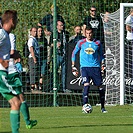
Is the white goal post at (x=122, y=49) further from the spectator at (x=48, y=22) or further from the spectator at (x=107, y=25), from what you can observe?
the spectator at (x=48, y=22)

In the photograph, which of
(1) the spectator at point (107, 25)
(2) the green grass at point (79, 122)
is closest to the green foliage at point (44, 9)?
(1) the spectator at point (107, 25)

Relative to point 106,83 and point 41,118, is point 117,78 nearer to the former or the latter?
point 106,83

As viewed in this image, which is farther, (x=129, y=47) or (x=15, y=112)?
(x=129, y=47)

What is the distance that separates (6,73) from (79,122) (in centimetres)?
330

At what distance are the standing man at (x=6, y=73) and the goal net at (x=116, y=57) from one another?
9421 millimetres

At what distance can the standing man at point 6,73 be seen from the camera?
10977 millimetres

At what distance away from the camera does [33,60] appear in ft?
69.5

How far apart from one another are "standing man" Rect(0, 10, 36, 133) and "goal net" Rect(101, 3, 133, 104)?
942cm

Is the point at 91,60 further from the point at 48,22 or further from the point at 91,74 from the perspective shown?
the point at 48,22

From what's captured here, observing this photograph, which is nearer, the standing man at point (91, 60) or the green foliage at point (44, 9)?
the standing man at point (91, 60)

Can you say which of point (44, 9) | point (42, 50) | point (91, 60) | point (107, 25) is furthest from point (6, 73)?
point (44, 9)

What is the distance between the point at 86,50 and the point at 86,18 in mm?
3414

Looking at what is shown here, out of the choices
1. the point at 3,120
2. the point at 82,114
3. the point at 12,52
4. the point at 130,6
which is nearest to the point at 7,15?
the point at 12,52

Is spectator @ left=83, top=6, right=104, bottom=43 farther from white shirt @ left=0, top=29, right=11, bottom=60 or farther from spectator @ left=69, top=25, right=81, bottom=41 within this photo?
white shirt @ left=0, top=29, right=11, bottom=60
